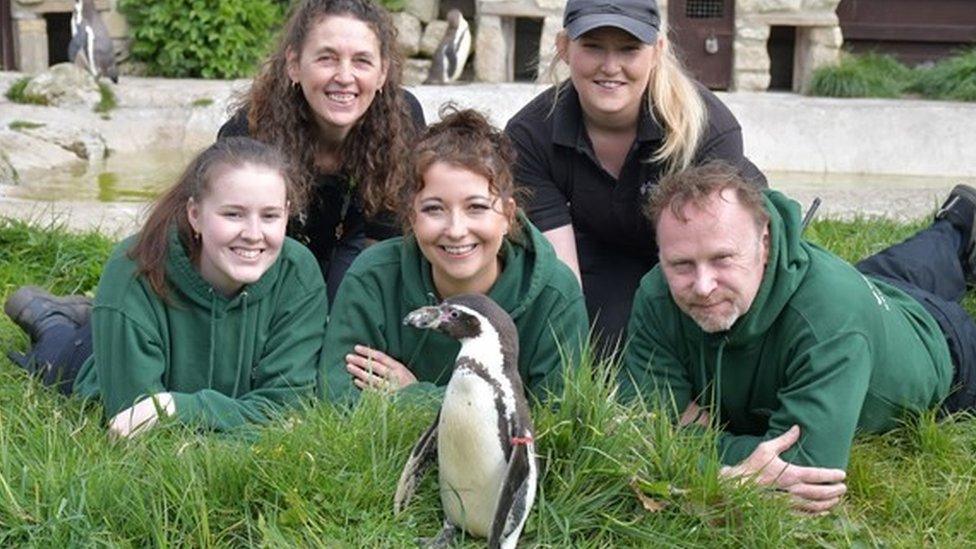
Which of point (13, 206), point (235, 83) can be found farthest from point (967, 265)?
point (235, 83)

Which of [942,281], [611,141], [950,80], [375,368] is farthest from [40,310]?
[950,80]

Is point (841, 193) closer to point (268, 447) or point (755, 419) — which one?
point (755, 419)

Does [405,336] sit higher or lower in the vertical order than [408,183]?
lower

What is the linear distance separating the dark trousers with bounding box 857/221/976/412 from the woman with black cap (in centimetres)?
61

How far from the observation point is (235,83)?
10.1 m

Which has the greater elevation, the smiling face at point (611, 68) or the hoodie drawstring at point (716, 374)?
the smiling face at point (611, 68)

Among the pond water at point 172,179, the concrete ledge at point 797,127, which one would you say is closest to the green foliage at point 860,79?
the concrete ledge at point 797,127

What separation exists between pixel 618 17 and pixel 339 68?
858 mm

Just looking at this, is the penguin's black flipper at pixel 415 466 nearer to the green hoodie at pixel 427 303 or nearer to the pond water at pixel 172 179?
the green hoodie at pixel 427 303

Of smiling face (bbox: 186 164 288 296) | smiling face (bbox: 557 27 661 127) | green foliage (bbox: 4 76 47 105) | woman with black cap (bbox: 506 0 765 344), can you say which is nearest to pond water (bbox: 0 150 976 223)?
green foliage (bbox: 4 76 47 105)

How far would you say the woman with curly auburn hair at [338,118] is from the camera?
414 cm

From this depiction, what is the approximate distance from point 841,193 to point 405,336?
4.14m

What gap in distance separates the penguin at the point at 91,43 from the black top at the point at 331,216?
238 inches

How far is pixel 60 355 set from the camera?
12.8 ft
